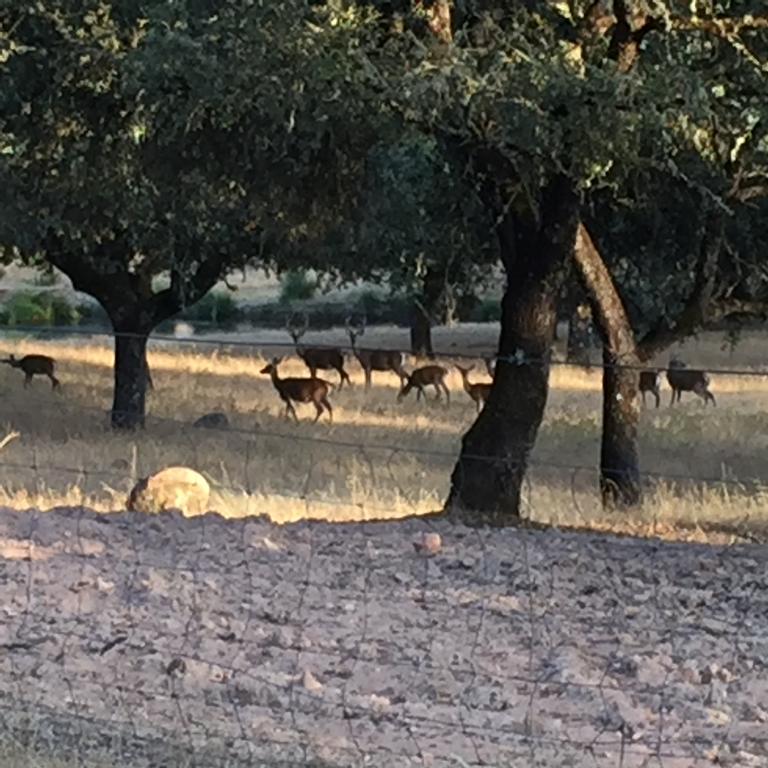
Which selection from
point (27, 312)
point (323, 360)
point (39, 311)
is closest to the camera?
point (323, 360)

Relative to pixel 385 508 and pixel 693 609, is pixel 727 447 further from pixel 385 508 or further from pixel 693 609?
pixel 693 609

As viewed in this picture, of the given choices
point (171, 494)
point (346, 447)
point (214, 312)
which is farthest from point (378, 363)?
point (171, 494)

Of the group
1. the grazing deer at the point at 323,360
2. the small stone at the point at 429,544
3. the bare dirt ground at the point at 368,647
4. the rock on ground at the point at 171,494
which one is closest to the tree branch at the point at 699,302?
the bare dirt ground at the point at 368,647

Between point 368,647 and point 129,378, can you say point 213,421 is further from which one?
point 368,647

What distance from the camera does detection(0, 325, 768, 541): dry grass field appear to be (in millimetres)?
13031

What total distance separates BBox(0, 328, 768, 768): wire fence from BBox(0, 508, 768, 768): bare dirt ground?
0.05 ft

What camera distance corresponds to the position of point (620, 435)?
46.3ft

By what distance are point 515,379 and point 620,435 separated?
8.20 ft

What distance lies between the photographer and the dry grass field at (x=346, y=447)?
13.0m

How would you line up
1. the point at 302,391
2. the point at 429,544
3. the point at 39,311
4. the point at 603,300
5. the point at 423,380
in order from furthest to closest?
the point at 39,311 < the point at 423,380 < the point at 302,391 < the point at 603,300 < the point at 429,544

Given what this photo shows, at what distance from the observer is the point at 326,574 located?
9023 millimetres

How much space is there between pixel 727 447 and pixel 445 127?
12.3 meters

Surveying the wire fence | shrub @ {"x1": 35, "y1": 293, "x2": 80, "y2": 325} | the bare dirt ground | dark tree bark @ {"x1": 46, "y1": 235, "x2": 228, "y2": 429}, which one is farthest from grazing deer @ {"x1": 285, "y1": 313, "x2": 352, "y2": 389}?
shrub @ {"x1": 35, "y1": 293, "x2": 80, "y2": 325}

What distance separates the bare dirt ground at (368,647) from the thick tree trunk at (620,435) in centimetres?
337
